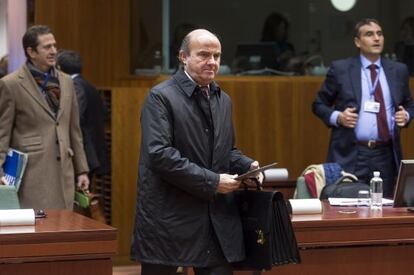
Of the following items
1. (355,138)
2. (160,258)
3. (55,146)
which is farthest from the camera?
(355,138)

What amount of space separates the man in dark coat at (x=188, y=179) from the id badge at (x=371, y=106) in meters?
3.01

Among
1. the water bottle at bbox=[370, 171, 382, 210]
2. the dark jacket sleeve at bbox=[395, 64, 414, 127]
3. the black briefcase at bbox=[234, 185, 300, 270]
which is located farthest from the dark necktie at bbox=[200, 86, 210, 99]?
the dark jacket sleeve at bbox=[395, 64, 414, 127]

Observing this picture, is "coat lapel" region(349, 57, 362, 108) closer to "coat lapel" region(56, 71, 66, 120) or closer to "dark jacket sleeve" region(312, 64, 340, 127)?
"dark jacket sleeve" region(312, 64, 340, 127)

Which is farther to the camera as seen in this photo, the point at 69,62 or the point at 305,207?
the point at 69,62

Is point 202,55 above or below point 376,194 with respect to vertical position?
above

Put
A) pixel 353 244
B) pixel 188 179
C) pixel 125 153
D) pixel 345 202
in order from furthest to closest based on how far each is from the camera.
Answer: pixel 125 153 → pixel 345 202 → pixel 353 244 → pixel 188 179

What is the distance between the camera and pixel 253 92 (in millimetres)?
9484

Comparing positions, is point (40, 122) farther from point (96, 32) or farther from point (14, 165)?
point (96, 32)

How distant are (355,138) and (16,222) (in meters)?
3.42

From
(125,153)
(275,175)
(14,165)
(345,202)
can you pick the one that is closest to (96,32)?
(125,153)

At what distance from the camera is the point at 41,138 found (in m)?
7.22

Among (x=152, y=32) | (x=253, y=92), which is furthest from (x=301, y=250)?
(x=152, y=32)

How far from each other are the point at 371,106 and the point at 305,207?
7.15 feet

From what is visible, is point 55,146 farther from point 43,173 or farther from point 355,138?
point 355,138
